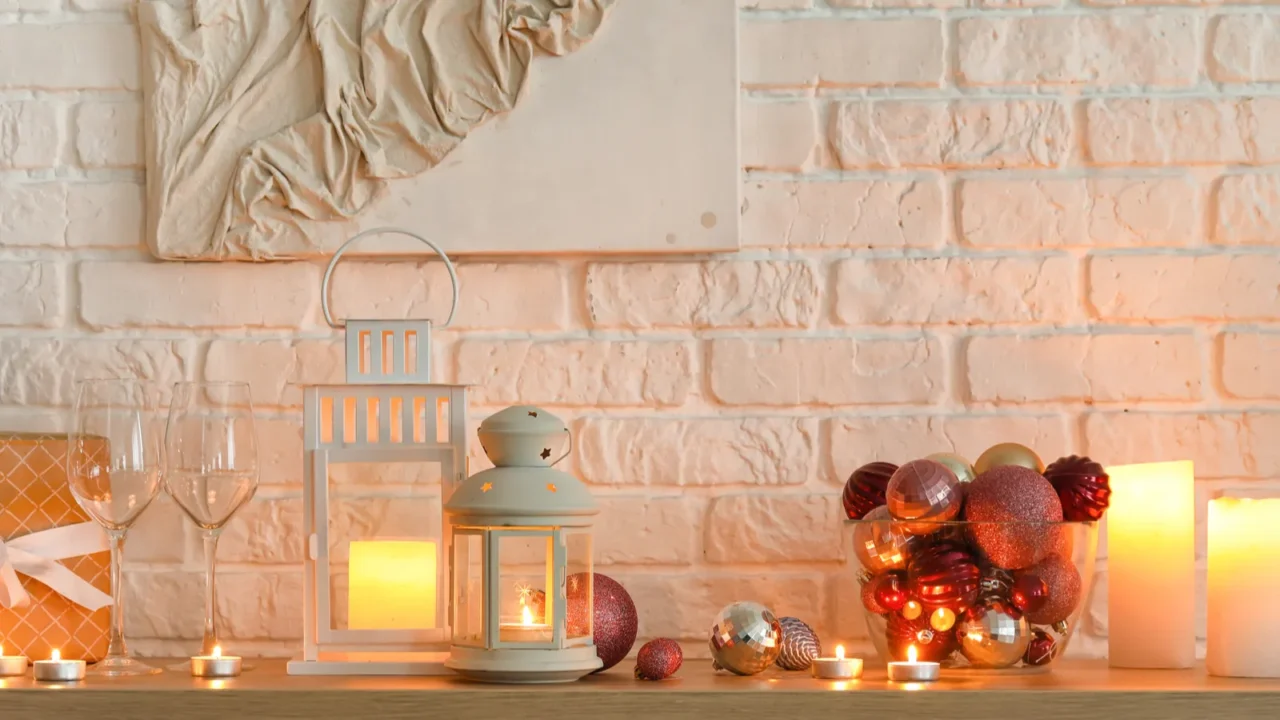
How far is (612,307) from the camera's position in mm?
1320

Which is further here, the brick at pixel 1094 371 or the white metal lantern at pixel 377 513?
the brick at pixel 1094 371

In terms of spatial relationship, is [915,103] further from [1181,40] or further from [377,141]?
[377,141]

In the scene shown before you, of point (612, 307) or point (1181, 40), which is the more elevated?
point (1181, 40)

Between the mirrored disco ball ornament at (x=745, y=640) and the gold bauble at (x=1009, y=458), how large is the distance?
0.24 m

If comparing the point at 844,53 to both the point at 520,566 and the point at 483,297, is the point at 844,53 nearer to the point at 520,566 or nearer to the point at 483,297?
the point at 483,297

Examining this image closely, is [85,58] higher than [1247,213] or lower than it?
higher

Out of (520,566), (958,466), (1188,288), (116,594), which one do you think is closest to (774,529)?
(958,466)

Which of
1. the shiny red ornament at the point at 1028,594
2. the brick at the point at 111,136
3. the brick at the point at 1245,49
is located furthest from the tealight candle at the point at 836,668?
the brick at the point at 111,136

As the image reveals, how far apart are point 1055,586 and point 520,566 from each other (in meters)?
0.43

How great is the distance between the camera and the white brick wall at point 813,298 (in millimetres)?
1309

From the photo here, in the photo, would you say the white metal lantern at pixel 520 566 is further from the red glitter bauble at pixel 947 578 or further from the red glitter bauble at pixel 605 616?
the red glitter bauble at pixel 947 578

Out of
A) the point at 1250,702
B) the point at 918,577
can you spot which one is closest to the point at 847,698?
the point at 918,577

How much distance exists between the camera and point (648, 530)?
1308 mm

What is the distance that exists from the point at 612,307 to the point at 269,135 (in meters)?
0.37
